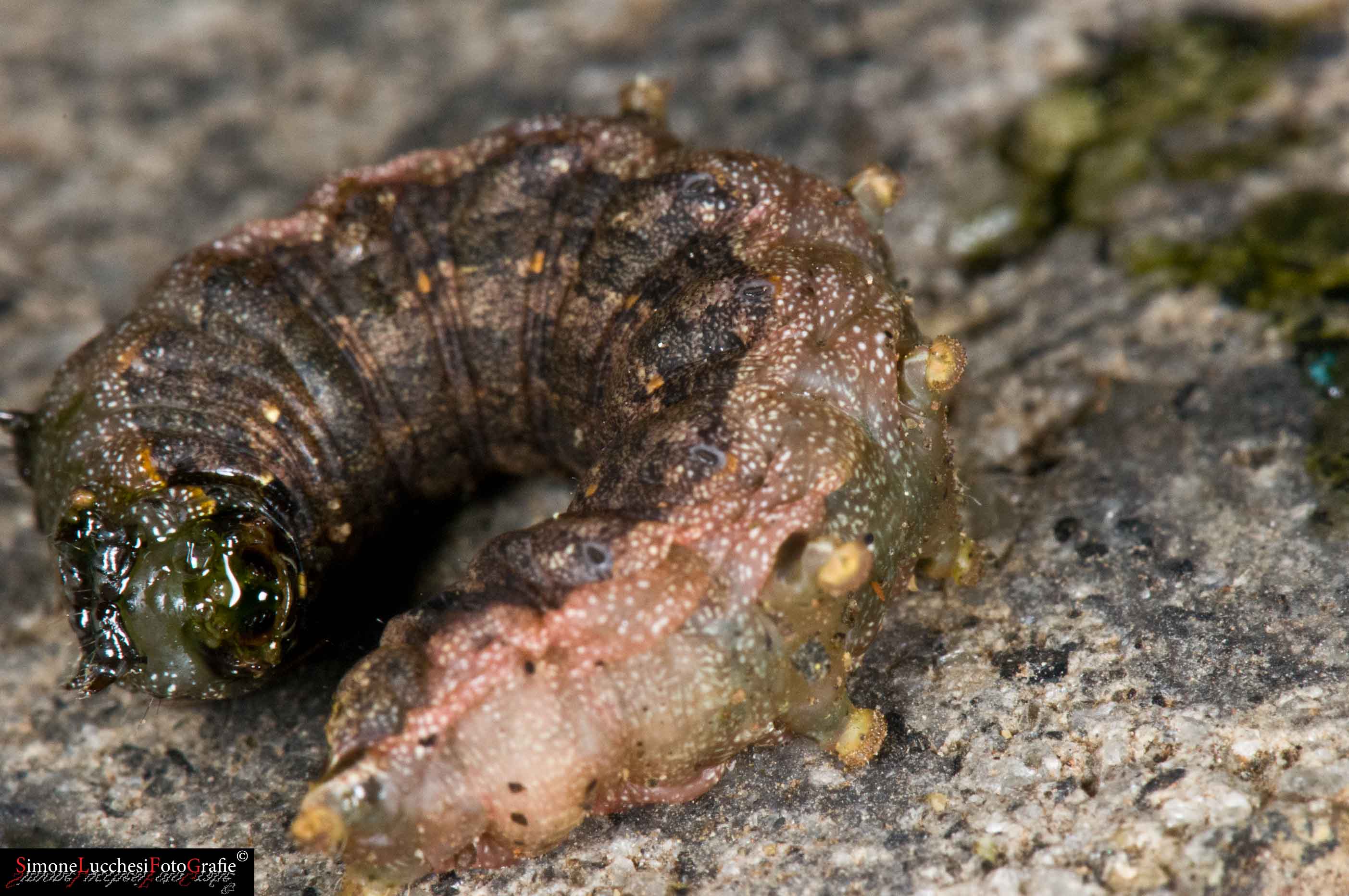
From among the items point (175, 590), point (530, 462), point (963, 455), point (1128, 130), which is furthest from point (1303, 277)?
point (175, 590)

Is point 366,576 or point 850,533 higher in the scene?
point 366,576

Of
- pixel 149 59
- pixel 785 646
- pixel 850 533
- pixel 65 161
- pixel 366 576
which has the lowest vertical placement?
pixel 785 646

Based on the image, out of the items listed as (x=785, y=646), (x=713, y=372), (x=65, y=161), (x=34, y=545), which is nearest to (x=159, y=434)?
(x=34, y=545)

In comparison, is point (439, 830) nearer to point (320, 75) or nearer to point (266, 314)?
point (266, 314)

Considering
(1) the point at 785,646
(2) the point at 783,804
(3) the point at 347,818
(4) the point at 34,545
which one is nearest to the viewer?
(3) the point at 347,818

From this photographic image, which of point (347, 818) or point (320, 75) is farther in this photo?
point (320, 75)

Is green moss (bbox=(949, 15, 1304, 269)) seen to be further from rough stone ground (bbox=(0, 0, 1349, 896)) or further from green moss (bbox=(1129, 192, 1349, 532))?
green moss (bbox=(1129, 192, 1349, 532))

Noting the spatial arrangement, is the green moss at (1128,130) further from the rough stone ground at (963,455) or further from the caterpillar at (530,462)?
the caterpillar at (530,462)
